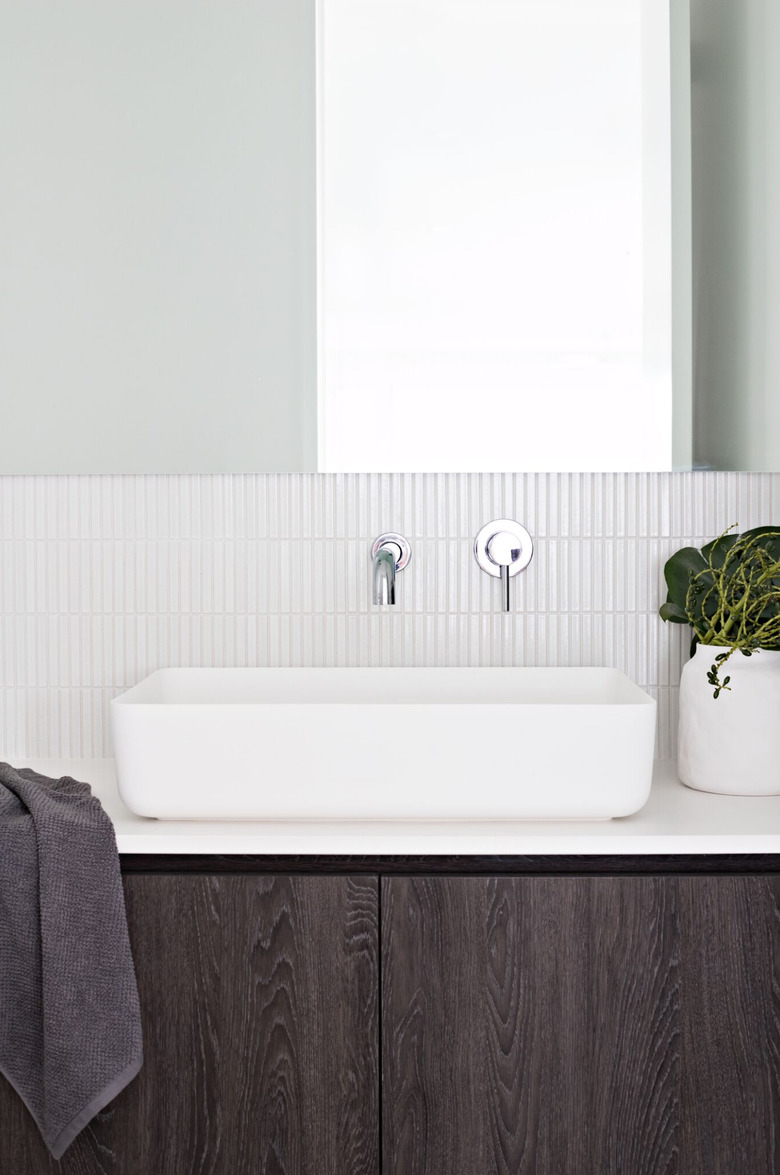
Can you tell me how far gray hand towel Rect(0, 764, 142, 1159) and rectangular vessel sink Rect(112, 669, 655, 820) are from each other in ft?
0.34

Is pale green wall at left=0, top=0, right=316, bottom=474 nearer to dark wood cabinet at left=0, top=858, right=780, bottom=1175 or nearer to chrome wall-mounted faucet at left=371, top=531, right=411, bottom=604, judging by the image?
chrome wall-mounted faucet at left=371, top=531, right=411, bottom=604

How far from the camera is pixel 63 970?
102 centimetres

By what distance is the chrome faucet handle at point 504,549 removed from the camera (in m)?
1.48

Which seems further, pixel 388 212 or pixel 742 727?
pixel 388 212

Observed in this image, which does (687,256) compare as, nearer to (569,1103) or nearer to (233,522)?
(233,522)

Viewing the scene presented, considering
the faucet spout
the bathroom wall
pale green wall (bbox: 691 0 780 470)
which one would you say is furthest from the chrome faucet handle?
pale green wall (bbox: 691 0 780 470)

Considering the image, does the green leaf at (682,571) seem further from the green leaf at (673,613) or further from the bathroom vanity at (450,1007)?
the bathroom vanity at (450,1007)

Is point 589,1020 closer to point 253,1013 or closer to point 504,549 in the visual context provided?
point 253,1013

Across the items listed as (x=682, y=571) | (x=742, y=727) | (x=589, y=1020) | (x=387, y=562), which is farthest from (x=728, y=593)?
(x=589, y=1020)

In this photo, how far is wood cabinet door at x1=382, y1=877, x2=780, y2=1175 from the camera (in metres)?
1.07

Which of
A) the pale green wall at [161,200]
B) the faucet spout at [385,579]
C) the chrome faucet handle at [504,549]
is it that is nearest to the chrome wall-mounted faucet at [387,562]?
the faucet spout at [385,579]

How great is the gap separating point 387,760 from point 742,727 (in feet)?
1.61

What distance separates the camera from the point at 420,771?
111 centimetres

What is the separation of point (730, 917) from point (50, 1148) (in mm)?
788
